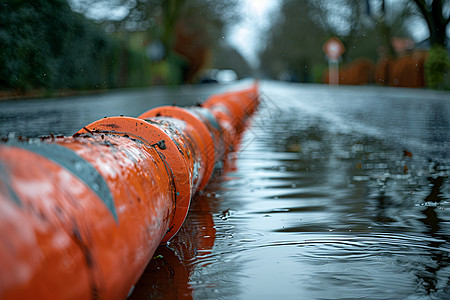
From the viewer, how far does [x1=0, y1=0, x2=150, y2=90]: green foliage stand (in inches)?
535

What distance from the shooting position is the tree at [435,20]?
2200cm

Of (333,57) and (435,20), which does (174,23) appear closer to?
(333,57)

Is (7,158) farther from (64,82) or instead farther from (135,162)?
(64,82)

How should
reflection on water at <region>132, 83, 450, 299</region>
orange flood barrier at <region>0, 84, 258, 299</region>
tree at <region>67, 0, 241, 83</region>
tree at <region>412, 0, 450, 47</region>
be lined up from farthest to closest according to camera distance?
1. tree at <region>67, 0, 241, 83</region>
2. tree at <region>412, 0, 450, 47</region>
3. reflection on water at <region>132, 83, 450, 299</region>
4. orange flood barrier at <region>0, 84, 258, 299</region>

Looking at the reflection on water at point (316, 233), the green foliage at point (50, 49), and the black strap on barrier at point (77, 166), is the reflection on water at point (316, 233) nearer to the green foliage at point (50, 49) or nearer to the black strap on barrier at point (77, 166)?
the black strap on barrier at point (77, 166)

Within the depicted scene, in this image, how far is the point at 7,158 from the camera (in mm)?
1610

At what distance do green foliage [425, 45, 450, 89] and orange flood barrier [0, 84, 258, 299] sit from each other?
66.6 ft

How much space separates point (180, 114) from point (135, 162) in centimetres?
240

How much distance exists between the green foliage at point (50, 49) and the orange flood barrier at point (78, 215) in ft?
37.0

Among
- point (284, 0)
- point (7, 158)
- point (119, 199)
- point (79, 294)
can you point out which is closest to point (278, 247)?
point (119, 199)

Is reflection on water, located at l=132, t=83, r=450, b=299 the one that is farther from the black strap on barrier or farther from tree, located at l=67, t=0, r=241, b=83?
tree, located at l=67, t=0, r=241, b=83

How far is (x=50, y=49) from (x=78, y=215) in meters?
18.3

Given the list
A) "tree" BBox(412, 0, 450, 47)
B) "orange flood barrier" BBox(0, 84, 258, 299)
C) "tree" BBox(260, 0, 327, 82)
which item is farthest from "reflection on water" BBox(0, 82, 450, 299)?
"tree" BBox(260, 0, 327, 82)

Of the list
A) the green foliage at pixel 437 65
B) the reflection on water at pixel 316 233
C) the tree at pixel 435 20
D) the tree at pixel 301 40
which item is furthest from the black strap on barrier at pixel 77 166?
the tree at pixel 301 40
